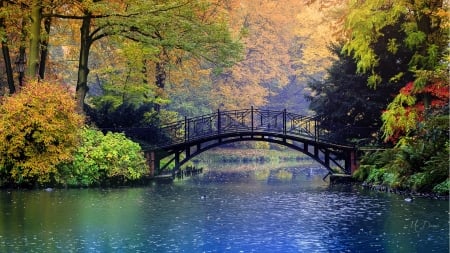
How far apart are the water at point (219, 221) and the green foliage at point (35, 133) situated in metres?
1.22

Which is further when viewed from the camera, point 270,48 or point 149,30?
point 270,48

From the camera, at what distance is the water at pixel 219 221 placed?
12.5 m

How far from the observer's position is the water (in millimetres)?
12469

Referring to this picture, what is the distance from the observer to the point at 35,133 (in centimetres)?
2295

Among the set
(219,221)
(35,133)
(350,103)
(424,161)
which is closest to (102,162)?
(35,133)

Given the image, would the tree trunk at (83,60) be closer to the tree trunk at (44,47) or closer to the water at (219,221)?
the tree trunk at (44,47)

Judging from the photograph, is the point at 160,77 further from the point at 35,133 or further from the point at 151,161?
the point at 35,133

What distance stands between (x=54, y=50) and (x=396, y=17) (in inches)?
1494

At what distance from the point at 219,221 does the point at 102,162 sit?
10.2m

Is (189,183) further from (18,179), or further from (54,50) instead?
(54,50)

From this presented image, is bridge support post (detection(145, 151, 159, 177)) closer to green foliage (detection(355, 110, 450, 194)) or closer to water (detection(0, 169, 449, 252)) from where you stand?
A: water (detection(0, 169, 449, 252))

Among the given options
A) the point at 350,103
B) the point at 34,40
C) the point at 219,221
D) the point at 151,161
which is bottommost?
the point at 219,221

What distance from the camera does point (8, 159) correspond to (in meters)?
23.1

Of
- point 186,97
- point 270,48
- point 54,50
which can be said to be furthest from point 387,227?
point 54,50
